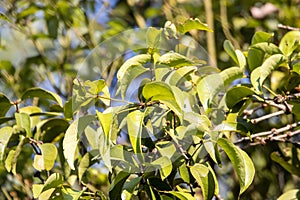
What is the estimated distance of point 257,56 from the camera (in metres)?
0.87

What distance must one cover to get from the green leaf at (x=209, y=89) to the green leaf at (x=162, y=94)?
0.29 ft

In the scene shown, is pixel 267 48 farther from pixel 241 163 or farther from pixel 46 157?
pixel 46 157

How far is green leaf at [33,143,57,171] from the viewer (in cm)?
85

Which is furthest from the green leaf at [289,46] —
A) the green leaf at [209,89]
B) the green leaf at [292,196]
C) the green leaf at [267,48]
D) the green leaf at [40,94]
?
the green leaf at [40,94]

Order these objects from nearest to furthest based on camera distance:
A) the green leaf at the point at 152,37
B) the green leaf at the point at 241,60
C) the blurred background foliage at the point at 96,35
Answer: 1. the green leaf at the point at 152,37
2. the green leaf at the point at 241,60
3. the blurred background foliage at the point at 96,35

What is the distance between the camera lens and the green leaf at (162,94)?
683mm

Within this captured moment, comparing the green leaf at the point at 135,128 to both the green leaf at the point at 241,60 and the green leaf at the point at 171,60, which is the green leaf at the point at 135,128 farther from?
the green leaf at the point at 241,60

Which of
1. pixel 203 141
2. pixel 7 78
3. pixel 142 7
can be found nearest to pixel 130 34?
pixel 203 141

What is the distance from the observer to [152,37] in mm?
771

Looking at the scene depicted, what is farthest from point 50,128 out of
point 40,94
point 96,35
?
point 96,35

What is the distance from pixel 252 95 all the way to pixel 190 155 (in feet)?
0.49

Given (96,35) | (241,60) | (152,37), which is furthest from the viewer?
(96,35)

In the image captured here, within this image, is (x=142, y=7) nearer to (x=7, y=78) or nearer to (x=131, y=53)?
(x=7, y=78)

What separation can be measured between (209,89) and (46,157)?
262 mm
